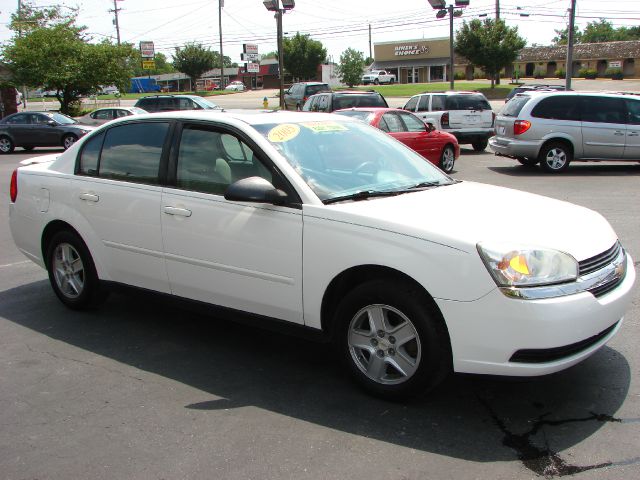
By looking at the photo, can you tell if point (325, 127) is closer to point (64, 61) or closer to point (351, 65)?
point (64, 61)

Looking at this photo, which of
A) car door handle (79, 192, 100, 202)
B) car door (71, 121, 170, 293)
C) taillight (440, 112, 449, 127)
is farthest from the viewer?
taillight (440, 112, 449, 127)

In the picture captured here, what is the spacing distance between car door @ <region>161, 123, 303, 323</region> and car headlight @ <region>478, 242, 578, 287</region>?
1.19 metres

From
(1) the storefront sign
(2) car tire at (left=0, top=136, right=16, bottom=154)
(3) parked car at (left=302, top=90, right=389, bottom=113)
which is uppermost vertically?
(1) the storefront sign

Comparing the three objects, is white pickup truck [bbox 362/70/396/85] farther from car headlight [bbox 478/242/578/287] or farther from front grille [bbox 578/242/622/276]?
car headlight [bbox 478/242/578/287]

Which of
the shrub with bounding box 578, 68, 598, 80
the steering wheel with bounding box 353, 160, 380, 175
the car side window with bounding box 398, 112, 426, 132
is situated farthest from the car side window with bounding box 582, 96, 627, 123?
the shrub with bounding box 578, 68, 598, 80

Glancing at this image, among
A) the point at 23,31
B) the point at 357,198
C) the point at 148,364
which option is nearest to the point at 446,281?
the point at 357,198

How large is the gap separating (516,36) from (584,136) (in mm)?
38173

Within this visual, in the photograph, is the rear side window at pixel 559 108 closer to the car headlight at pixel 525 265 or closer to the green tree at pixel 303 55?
the car headlight at pixel 525 265

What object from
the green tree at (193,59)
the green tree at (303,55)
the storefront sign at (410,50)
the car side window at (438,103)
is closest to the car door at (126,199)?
the car side window at (438,103)

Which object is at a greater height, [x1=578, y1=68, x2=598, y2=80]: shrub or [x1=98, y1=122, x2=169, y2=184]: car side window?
[x1=578, y1=68, x2=598, y2=80]: shrub

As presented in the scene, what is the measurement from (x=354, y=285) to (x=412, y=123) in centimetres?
1121

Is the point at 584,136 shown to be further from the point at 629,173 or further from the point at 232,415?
the point at 232,415

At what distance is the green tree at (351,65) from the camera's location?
64.2 metres

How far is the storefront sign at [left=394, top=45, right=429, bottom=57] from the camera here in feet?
274
